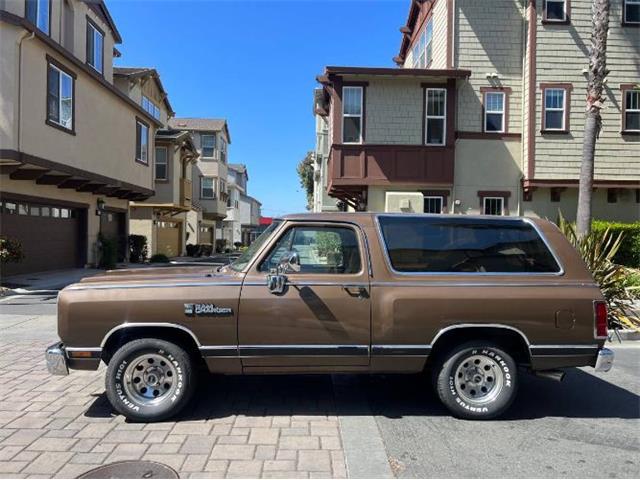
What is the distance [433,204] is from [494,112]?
3749 mm

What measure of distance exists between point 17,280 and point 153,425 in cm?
1303

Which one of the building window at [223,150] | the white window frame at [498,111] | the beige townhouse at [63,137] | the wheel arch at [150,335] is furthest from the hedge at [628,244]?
the building window at [223,150]

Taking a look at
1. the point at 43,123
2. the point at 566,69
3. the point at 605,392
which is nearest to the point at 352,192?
the point at 566,69

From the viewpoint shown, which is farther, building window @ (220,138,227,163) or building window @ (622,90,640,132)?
building window @ (220,138,227,163)

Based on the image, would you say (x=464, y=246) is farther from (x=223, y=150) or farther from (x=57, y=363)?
(x=223, y=150)

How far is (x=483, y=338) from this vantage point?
4914mm

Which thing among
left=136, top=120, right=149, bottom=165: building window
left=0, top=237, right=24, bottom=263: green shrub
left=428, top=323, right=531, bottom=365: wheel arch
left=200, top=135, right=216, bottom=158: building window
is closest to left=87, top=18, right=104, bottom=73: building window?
left=136, top=120, right=149, bottom=165: building window

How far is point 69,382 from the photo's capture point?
5832 mm

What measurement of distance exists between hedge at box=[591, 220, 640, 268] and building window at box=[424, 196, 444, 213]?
15.4ft

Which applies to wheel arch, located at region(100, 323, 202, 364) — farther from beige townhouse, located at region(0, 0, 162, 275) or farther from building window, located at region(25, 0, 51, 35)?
building window, located at region(25, 0, 51, 35)

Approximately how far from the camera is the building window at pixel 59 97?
15.2m

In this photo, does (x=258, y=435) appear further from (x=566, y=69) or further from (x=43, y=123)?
(x=566, y=69)

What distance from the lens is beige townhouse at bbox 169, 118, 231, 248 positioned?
3994 centimetres

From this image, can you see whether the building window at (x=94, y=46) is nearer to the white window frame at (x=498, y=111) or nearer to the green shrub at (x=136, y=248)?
the green shrub at (x=136, y=248)
